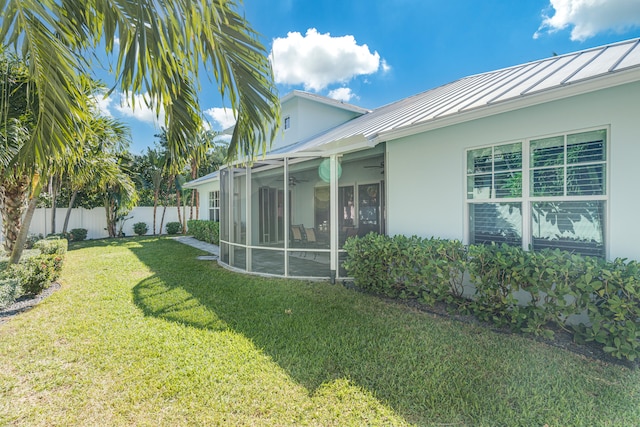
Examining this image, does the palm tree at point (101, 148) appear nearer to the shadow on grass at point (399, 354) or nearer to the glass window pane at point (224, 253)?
the shadow on grass at point (399, 354)

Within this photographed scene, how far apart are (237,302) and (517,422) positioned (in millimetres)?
4800

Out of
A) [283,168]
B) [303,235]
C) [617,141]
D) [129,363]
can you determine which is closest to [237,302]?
[129,363]

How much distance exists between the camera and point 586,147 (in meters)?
4.28

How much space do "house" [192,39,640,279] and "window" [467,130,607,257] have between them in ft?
0.05

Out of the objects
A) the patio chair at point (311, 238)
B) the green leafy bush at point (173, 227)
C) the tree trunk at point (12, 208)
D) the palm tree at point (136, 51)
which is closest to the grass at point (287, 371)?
the patio chair at point (311, 238)

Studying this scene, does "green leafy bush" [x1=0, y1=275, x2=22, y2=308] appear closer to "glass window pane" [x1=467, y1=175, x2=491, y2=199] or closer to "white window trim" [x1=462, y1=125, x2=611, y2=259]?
"white window trim" [x1=462, y1=125, x2=611, y2=259]

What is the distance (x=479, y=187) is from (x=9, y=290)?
363 inches

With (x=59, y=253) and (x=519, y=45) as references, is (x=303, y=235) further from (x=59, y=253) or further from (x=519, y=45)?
(x=519, y=45)

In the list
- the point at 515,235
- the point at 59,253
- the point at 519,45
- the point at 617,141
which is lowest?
the point at 59,253

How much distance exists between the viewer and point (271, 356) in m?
3.78

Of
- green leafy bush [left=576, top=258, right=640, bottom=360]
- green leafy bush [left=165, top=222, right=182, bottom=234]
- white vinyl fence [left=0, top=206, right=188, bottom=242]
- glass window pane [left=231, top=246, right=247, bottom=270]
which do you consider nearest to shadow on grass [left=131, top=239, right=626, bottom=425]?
green leafy bush [left=576, top=258, right=640, bottom=360]

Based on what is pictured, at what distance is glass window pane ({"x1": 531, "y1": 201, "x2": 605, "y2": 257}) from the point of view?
13.9 ft

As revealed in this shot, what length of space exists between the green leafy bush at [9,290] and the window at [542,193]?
890cm

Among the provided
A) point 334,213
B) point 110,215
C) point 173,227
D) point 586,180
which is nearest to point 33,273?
point 334,213
